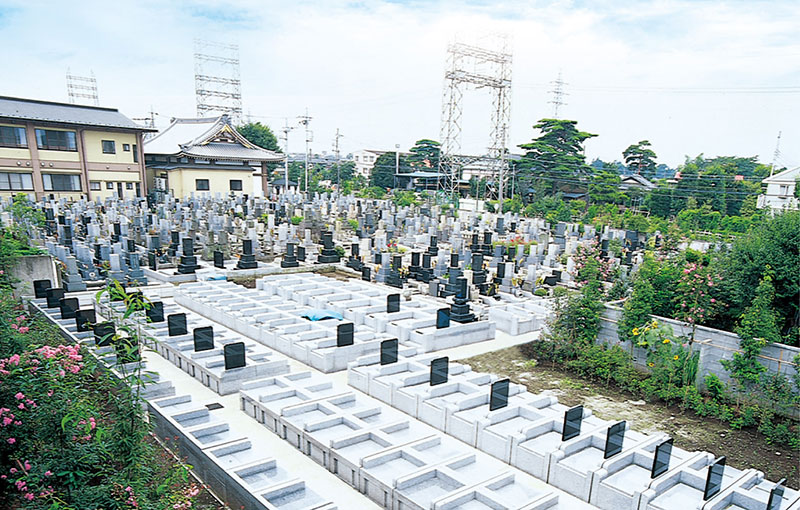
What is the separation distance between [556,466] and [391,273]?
13.0 metres

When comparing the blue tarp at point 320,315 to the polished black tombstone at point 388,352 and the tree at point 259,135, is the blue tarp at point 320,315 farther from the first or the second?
the tree at point 259,135

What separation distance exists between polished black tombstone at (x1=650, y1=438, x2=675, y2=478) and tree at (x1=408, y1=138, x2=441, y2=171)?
223 ft

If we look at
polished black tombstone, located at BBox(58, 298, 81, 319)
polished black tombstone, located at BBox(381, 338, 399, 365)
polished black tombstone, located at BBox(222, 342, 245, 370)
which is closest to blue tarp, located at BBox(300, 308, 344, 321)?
polished black tombstone, located at BBox(381, 338, 399, 365)

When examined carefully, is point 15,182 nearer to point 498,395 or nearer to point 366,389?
point 366,389

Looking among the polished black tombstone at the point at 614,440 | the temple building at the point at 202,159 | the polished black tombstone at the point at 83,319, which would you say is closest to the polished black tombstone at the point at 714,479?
the polished black tombstone at the point at 614,440

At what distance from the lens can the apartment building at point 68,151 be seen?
35.9 meters

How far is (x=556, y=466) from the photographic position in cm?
782

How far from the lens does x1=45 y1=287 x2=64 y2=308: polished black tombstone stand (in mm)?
14109

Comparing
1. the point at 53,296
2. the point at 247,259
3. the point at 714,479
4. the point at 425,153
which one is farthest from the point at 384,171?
the point at 714,479

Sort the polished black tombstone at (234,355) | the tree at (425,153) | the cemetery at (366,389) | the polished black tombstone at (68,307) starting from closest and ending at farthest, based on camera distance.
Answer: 1. the cemetery at (366,389)
2. the polished black tombstone at (234,355)
3. the polished black tombstone at (68,307)
4. the tree at (425,153)

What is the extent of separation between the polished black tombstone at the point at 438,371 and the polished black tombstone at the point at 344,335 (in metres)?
2.79

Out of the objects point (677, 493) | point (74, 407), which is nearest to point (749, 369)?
point (677, 493)

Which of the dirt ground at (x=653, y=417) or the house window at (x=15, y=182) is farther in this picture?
the house window at (x=15, y=182)

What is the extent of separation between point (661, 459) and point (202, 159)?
4612 centimetres
